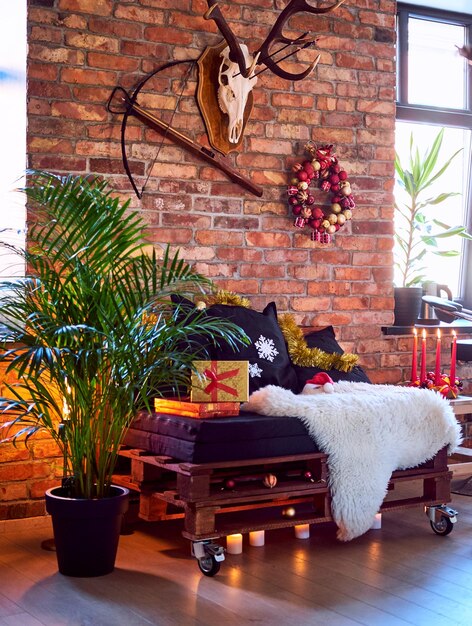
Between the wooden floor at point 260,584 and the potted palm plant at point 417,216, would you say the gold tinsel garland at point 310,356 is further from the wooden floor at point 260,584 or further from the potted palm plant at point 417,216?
the potted palm plant at point 417,216

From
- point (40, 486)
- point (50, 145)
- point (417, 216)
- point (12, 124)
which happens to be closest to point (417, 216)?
point (417, 216)

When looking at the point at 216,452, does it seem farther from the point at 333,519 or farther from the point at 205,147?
the point at 205,147

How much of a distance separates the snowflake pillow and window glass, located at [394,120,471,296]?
1836 millimetres

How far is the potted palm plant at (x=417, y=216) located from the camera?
514 cm

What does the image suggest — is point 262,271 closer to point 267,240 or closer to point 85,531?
point 267,240

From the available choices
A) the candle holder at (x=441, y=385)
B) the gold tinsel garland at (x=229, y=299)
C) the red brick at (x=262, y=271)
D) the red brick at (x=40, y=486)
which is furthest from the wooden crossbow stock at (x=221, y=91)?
the red brick at (x=40, y=486)

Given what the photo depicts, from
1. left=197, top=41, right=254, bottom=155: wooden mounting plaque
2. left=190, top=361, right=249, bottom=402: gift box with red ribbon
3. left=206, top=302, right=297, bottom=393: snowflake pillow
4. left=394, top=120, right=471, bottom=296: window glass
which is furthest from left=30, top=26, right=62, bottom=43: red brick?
left=394, top=120, right=471, bottom=296: window glass

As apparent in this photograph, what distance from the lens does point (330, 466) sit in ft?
11.0

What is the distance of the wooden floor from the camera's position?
2629 mm

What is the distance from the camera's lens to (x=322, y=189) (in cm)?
448

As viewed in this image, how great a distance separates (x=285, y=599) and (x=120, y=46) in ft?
8.11

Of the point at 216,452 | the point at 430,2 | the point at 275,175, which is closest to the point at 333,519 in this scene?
the point at 216,452

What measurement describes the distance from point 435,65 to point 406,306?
163 cm

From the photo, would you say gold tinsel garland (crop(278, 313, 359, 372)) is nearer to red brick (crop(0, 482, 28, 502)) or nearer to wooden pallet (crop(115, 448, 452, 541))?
wooden pallet (crop(115, 448, 452, 541))
